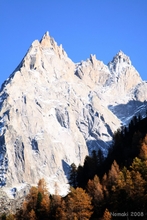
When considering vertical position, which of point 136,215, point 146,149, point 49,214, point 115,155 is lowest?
point 136,215

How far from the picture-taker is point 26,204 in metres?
104

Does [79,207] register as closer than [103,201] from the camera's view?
Yes

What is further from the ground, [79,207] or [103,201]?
[103,201]

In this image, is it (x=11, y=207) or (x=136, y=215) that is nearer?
(x=136, y=215)

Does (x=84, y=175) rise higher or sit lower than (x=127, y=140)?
lower

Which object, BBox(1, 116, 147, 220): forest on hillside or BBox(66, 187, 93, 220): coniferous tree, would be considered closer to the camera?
BBox(1, 116, 147, 220): forest on hillside

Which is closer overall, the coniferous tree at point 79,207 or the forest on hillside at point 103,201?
the forest on hillside at point 103,201

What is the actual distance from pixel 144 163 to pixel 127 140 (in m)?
52.8

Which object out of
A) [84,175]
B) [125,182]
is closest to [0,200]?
[84,175]

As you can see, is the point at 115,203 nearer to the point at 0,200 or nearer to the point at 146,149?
the point at 146,149

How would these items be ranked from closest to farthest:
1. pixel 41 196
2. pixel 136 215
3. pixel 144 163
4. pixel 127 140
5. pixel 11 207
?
pixel 136 215
pixel 144 163
pixel 41 196
pixel 11 207
pixel 127 140

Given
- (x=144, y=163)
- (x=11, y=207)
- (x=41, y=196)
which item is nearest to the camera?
(x=144, y=163)

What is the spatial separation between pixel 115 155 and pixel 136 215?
5281 centimetres

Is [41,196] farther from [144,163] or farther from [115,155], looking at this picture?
[115,155]
